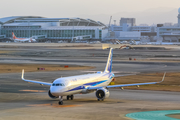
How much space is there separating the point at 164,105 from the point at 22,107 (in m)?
16.4

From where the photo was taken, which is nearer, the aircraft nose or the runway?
the runway

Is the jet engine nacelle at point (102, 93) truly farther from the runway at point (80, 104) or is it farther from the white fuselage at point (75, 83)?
the white fuselage at point (75, 83)

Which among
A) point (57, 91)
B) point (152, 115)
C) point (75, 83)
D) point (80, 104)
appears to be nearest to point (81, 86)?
point (75, 83)

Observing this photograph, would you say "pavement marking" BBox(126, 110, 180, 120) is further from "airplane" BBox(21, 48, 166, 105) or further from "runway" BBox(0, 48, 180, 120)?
"airplane" BBox(21, 48, 166, 105)

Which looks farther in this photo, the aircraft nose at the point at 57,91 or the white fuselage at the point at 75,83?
the white fuselage at the point at 75,83

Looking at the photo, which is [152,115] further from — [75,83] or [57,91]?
[57,91]

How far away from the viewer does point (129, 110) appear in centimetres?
3678

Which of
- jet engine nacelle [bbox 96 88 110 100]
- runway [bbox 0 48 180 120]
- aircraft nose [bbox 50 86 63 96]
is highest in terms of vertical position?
aircraft nose [bbox 50 86 63 96]

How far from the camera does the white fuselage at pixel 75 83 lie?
38.6 m

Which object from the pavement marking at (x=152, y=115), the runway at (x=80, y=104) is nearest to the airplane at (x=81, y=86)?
the runway at (x=80, y=104)

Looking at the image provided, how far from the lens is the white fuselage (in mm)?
38562

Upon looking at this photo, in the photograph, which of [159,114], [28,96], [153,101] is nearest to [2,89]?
[28,96]

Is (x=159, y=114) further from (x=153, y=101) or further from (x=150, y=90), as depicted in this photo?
(x=150, y=90)

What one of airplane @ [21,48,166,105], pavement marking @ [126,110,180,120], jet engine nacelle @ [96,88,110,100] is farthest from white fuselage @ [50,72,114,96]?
pavement marking @ [126,110,180,120]
